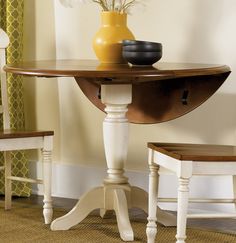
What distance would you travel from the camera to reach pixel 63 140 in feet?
13.2

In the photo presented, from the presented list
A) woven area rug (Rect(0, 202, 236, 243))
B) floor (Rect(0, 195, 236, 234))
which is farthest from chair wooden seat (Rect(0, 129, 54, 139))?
floor (Rect(0, 195, 236, 234))

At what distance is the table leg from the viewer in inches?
121

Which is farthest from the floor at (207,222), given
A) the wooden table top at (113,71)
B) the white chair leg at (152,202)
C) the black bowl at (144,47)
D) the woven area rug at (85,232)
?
the black bowl at (144,47)

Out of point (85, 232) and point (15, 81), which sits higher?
point (15, 81)

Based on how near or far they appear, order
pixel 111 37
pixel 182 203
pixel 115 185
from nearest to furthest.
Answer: pixel 182 203 → pixel 111 37 → pixel 115 185

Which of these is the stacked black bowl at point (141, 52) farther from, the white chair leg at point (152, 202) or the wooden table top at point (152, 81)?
the white chair leg at point (152, 202)

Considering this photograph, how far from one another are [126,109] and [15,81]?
1052 mm

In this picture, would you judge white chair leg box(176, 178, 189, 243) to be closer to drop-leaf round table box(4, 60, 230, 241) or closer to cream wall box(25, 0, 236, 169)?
drop-leaf round table box(4, 60, 230, 241)

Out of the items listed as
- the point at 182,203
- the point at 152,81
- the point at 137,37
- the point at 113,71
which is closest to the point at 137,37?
the point at 137,37

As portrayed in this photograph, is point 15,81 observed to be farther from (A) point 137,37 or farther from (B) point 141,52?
(B) point 141,52

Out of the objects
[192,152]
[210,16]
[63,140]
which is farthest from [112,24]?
[63,140]

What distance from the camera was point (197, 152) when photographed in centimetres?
264

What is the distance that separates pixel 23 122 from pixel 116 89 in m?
1.15

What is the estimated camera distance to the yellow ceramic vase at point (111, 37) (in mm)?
3102
